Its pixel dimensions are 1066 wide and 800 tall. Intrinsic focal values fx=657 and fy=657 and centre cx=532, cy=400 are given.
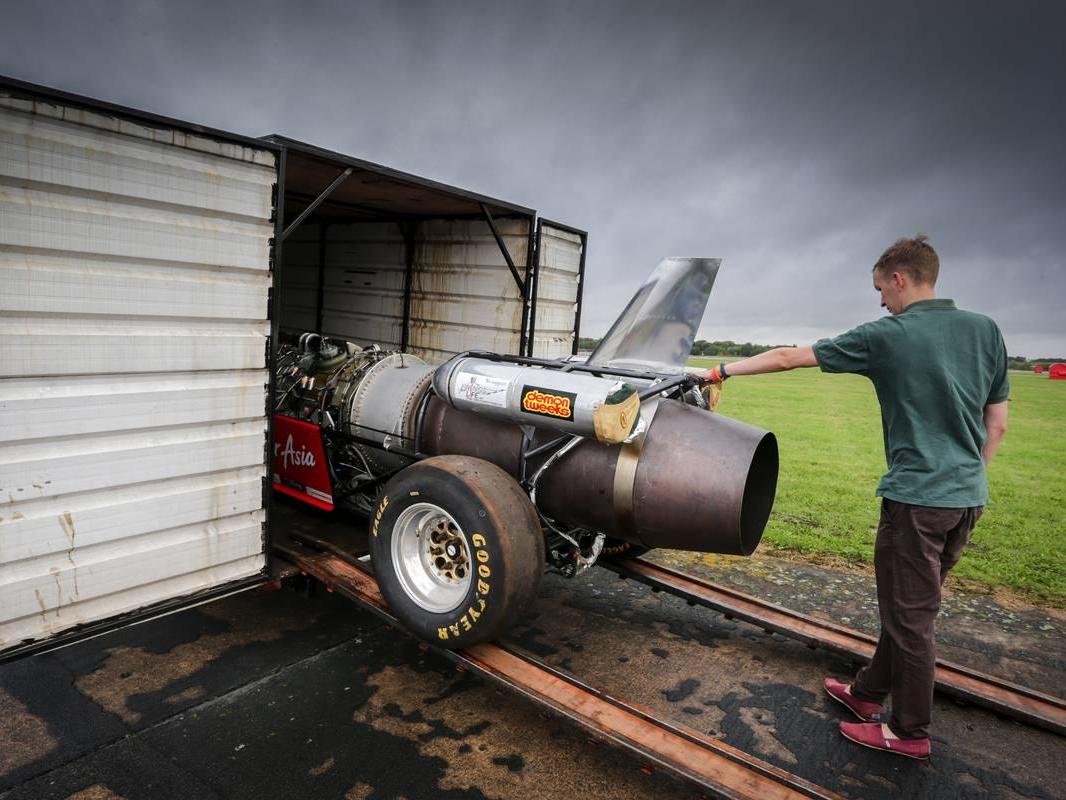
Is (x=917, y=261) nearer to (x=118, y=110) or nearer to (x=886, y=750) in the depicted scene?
(x=886, y=750)

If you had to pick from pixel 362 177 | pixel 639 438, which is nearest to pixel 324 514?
pixel 362 177

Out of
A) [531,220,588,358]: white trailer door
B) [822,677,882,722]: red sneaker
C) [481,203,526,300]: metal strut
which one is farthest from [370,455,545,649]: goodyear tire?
[531,220,588,358]: white trailer door

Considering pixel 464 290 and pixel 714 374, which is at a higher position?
pixel 464 290

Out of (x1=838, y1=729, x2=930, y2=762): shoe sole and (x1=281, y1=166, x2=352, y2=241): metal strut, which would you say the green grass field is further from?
(x1=281, y1=166, x2=352, y2=241): metal strut

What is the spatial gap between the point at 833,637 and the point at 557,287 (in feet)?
14.3

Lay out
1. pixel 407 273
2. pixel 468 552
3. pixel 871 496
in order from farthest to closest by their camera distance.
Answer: pixel 871 496
pixel 407 273
pixel 468 552

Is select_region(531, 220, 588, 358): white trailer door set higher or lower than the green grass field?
higher

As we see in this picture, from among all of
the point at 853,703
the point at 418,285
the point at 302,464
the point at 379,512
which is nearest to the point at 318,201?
the point at 302,464

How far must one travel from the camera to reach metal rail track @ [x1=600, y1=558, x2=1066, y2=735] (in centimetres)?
394

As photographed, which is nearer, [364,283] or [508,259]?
[508,259]

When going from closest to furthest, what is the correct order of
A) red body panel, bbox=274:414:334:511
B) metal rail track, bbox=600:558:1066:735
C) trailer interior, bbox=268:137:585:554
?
metal rail track, bbox=600:558:1066:735 < red body panel, bbox=274:414:334:511 < trailer interior, bbox=268:137:585:554

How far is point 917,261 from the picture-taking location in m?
3.57

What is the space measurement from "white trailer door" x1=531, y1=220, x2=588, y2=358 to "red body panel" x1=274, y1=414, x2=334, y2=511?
257 centimetres

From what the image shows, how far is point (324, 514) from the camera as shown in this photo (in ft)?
22.9
